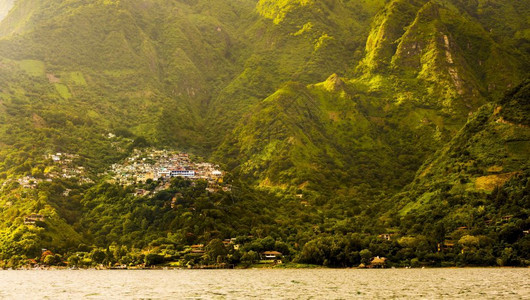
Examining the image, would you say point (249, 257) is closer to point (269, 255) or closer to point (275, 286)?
point (269, 255)

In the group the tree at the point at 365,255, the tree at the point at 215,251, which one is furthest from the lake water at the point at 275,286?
the tree at the point at 365,255

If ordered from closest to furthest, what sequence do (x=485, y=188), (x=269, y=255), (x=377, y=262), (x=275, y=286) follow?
(x=275, y=286), (x=377, y=262), (x=269, y=255), (x=485, y=188)

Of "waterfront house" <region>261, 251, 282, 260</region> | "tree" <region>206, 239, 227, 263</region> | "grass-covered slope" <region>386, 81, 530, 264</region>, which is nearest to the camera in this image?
"grass-covered slope" <region>386, 81, 530, 264</region>

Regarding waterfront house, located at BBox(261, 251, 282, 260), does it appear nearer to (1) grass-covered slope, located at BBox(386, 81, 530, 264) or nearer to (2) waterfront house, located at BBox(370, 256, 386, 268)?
(2) waterfront house, located at BBox(370, 256, 386, 268)

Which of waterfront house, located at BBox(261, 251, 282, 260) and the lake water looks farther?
waterfront house, located at BBox(261, 251, 282, 260)

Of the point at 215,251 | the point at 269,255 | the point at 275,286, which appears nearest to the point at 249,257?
the point at 215,251

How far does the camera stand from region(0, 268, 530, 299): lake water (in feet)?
260

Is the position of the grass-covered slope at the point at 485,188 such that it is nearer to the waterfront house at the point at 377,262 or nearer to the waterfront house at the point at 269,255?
the waterfront house at the point at 377,262

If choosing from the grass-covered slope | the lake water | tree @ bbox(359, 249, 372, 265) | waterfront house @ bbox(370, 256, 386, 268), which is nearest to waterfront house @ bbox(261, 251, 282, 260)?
tree @ bbox(359, 249, 372, 265)

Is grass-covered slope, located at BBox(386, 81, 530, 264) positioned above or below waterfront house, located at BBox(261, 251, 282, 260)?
above

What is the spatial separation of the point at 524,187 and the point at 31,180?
453ft

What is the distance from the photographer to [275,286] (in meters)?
95.2

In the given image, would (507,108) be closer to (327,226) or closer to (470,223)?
(470,223)

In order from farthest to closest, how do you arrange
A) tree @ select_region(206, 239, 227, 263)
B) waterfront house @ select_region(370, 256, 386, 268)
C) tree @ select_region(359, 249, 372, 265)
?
1. tree @ select_region(206, 239, 227, 263)
2. waterfront house @ select_region(370, 256, 386, 268)
3. tree @ select_region(359, 249, 372, 265)
